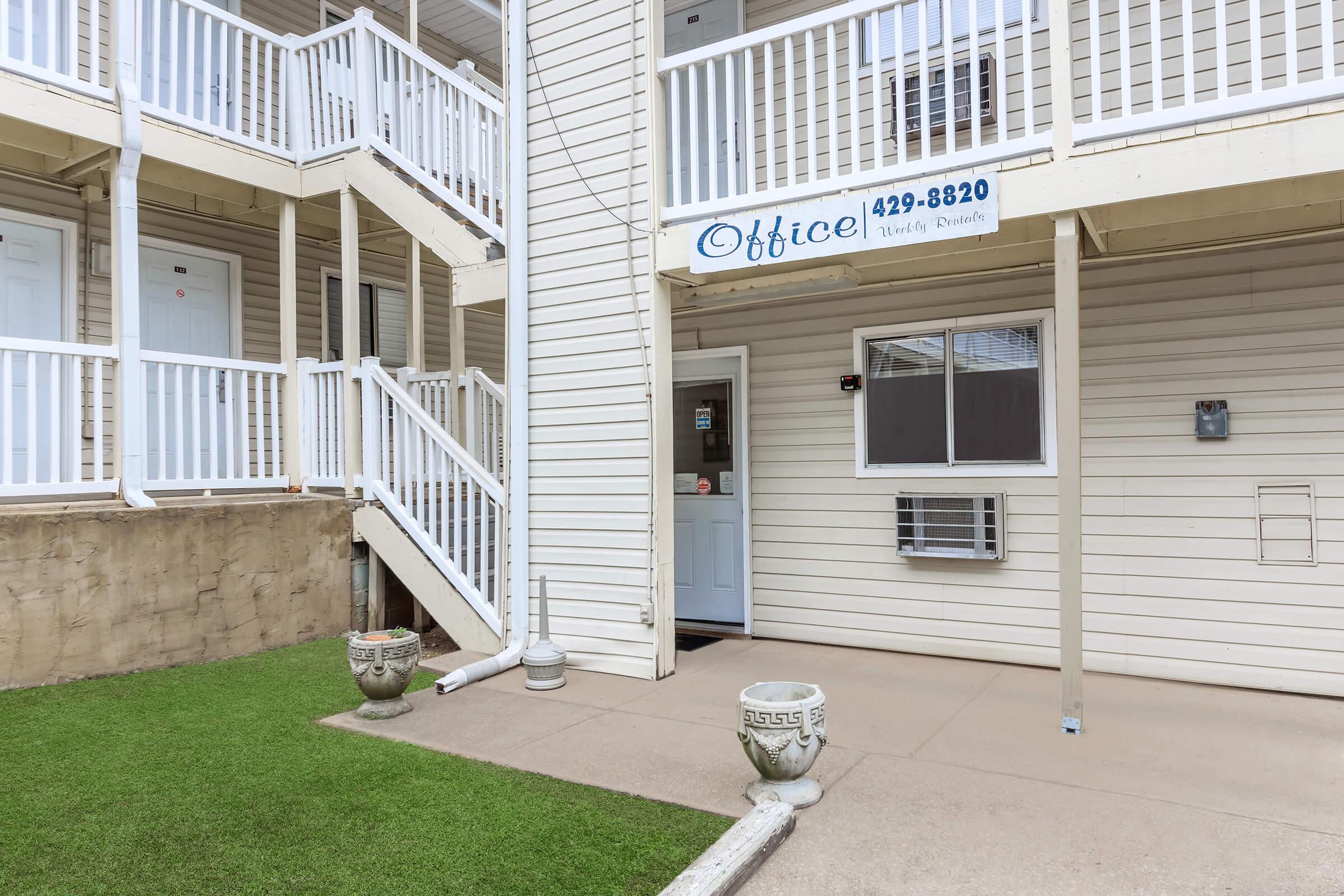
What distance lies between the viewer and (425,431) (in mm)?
6484

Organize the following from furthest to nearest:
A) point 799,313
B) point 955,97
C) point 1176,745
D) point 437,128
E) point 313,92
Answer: point 313,92 < point 437,128 < point 799,313 < point 955,97 < point 1176,745

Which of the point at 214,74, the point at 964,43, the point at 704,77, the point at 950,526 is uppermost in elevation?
the point at 214,74

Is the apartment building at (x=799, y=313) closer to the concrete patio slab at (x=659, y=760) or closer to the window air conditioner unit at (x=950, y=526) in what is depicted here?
the window air conditioner unit at (x=950, y=526)

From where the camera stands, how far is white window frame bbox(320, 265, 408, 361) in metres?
8.77

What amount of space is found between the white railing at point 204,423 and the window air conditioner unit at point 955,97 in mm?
5253

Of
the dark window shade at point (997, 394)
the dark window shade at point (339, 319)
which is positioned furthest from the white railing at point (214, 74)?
the dark window shade at point (997, 394)

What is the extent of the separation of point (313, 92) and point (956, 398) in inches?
→ 235

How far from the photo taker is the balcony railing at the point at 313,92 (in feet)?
21.8

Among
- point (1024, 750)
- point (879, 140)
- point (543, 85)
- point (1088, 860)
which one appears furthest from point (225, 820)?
point (543, 85)

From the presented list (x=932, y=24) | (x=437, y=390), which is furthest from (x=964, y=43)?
(x=437, y=390)

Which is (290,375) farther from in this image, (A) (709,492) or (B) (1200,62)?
(B) (1200,62)

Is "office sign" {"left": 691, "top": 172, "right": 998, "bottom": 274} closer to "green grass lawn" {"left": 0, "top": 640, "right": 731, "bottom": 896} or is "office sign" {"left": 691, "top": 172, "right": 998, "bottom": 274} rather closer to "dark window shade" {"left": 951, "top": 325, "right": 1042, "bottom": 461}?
"dark window shade" {"left": 951, "top": 325, "right": 1042, "bottom": 461}

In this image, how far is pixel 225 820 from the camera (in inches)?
132

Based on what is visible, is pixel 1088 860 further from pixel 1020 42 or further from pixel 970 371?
pixel 1020 42
